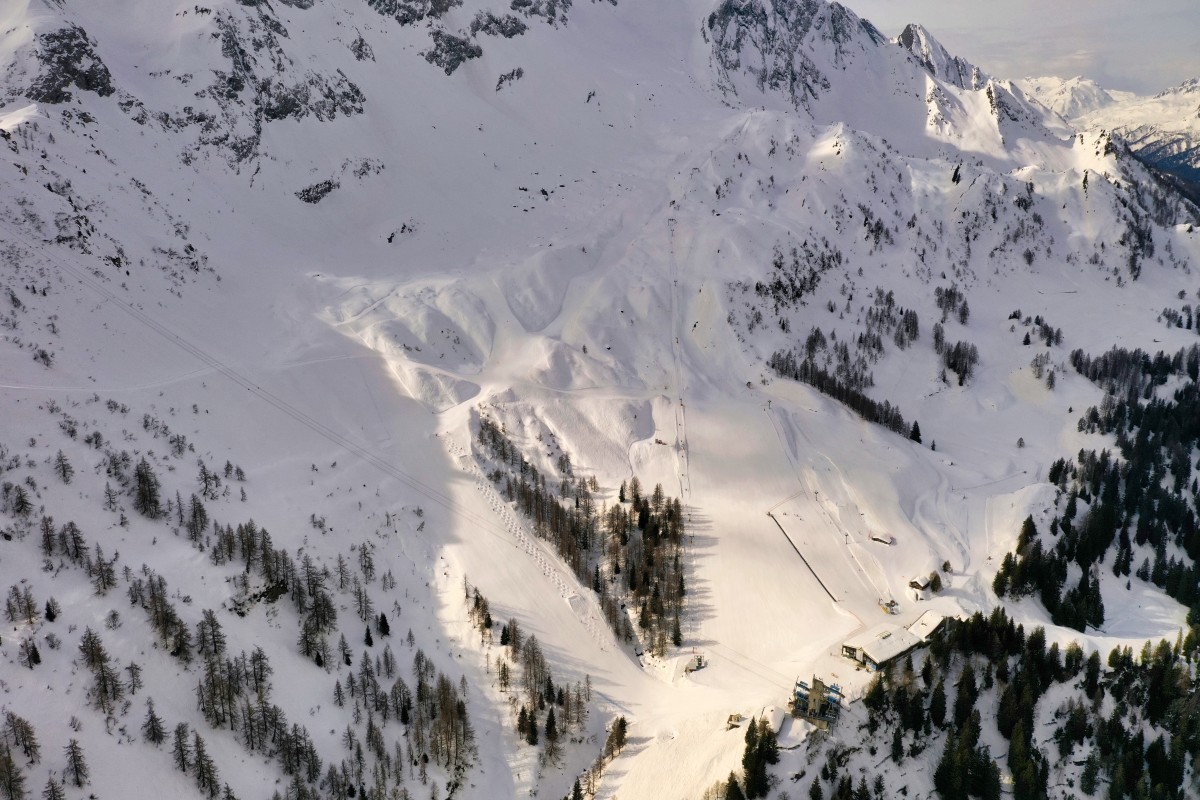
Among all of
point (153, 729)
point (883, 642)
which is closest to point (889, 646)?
point (883, 642)

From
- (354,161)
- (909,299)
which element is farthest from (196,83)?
(909,299)

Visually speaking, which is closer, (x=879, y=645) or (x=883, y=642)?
(x=879, y=645)

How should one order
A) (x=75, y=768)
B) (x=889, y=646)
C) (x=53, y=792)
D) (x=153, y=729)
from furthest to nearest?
(x=889, y=646)
(x=153, y=729)
(x=75, y=768)
(x=53, y=792)

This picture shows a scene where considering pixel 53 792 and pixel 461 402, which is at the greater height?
pixel 461 402

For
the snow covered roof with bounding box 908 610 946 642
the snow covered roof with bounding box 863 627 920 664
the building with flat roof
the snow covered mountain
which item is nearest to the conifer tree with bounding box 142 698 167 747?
the snow covered mountain

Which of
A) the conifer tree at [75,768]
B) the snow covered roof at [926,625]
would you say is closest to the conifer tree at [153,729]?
the conifer tree at [75,768]

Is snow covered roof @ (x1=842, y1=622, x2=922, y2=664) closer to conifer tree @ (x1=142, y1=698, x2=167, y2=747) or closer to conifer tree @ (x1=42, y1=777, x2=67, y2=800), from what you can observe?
conifer tree @ (x1=142, y1=698, x2=167, y2=747)

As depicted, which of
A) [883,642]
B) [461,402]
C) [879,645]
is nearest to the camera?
[879,645]

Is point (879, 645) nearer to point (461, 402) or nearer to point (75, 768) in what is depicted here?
point (461, 402)
